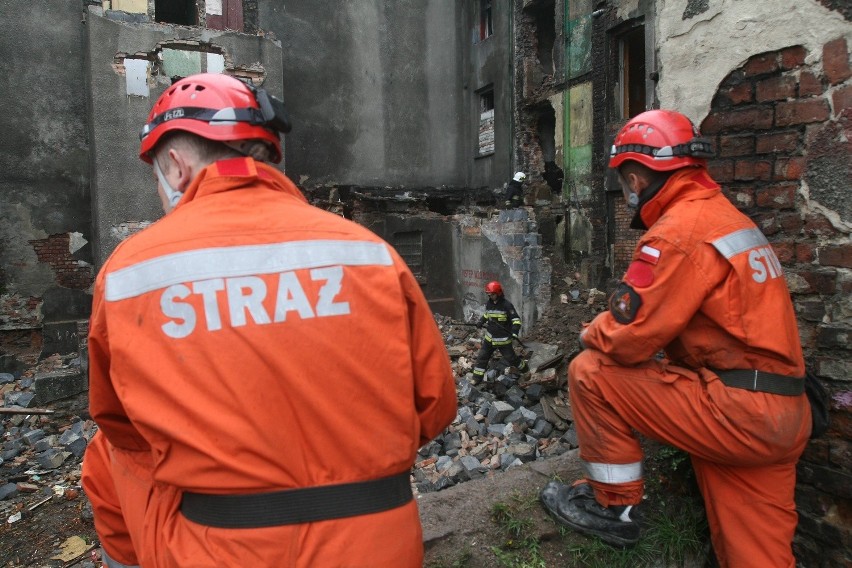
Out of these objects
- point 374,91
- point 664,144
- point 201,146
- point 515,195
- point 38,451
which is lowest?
point 38,451

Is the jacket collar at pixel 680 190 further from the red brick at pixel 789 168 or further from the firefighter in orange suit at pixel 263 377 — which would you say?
the firefighter in orange suit at pixel 263 377

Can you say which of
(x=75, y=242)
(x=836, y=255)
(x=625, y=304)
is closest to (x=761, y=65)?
(x=836, y=255)

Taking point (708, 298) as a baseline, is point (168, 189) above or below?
above

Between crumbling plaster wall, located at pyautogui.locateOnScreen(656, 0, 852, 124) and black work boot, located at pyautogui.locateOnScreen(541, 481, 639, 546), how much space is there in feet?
6.26

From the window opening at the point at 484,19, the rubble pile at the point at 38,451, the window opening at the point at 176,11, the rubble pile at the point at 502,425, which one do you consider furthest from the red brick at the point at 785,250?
the window opening at the point at 484,19

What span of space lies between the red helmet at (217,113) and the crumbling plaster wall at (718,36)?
2.20 meters

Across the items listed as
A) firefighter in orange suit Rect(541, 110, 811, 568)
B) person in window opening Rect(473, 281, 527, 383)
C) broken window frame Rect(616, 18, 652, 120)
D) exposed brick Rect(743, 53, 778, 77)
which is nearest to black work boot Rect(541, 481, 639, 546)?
firefighter in orange suit Rect(541, 110, 811, 568)

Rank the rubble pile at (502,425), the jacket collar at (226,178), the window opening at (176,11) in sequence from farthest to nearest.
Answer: the window opening at (176,11)
the rubble pile at (502,425)
the jacket collar at (226,178)

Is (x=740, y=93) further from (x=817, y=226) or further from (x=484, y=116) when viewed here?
(x=484, y=116)

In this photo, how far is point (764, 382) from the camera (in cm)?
214

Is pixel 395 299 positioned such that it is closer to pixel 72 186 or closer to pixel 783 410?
pixel 783 410

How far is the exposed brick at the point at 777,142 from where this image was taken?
2.56 metres

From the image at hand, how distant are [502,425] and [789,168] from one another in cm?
426

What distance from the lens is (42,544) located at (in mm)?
4254
